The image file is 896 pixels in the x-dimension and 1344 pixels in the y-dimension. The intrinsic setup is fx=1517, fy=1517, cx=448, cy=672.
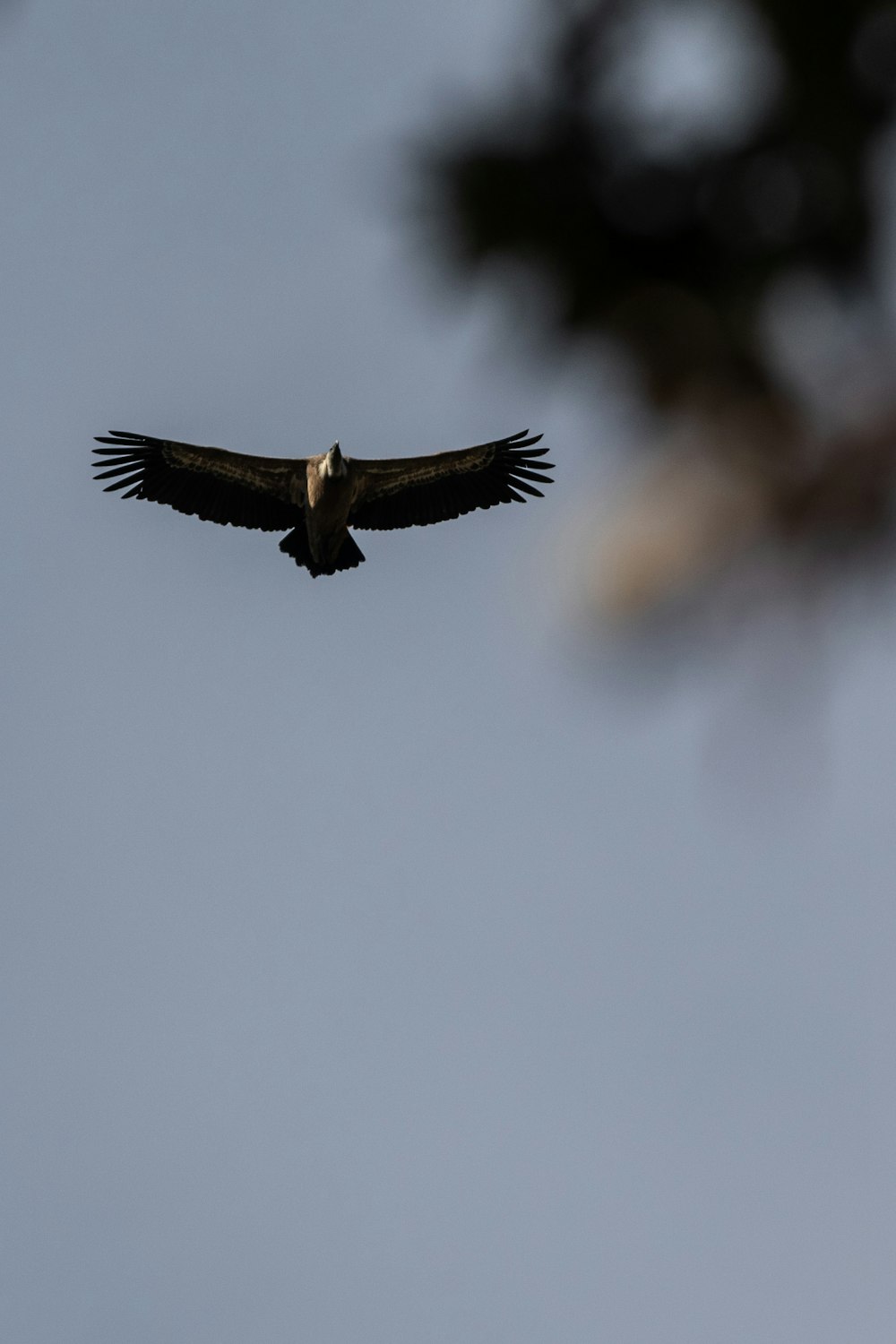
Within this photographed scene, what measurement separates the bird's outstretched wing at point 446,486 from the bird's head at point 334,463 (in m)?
0.59

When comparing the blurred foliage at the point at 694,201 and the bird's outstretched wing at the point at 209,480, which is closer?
the blurred foliage at the point at 694,201

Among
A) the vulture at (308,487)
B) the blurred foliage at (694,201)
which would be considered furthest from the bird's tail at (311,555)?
the blurred foliage at (694,201)

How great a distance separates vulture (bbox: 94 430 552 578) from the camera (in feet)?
49.0

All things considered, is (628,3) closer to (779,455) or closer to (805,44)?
(805,44)

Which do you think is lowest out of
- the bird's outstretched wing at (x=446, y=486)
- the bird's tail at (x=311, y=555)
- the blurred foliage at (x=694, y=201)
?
the blurred foliage at (x=694, y=201)

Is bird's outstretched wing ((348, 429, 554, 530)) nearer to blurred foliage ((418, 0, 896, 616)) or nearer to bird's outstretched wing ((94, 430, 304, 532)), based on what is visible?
bird's outstretched wing ((94, 430, 304, 532))

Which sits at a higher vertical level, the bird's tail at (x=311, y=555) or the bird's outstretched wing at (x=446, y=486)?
the bird's outstretched wing at (x=446, y=486)

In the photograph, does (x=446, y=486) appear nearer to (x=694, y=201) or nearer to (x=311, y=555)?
(x=311, y=555)

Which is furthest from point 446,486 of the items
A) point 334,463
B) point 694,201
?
point 694,201

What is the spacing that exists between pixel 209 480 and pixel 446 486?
7.83 ft

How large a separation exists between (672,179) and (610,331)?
434mm

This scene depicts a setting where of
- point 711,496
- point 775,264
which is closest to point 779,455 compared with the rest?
point 711,496

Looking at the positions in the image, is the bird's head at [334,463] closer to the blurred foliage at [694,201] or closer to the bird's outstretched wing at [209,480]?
the bird's outstretched wing at [209,480]

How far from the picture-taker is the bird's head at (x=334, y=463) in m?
14.4
